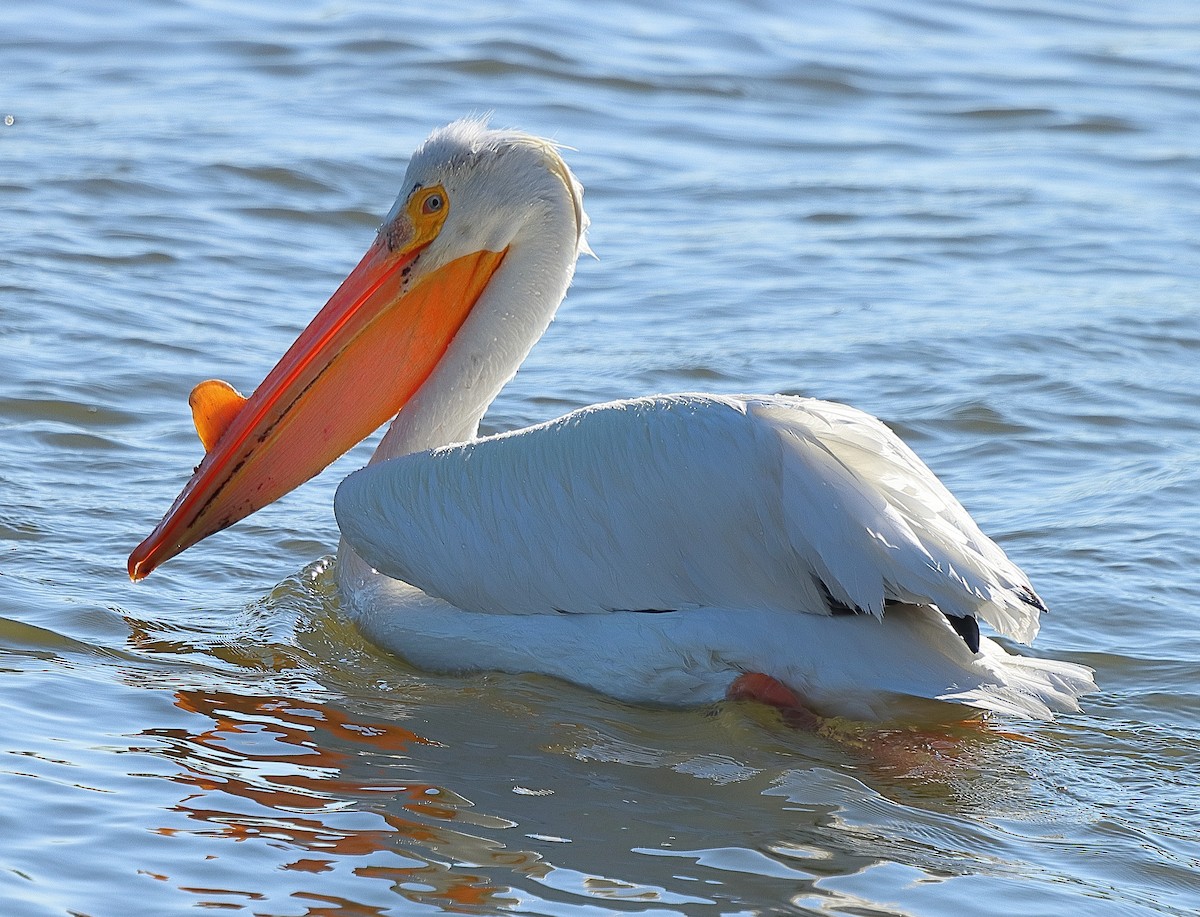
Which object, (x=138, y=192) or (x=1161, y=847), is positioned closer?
(x=1161, y=847)

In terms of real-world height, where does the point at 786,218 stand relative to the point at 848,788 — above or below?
above

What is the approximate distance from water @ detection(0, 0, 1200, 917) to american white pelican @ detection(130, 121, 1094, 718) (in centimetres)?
14

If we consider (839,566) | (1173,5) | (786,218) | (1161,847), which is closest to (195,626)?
(839,566)

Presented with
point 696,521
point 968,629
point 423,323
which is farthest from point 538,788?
A: point 423,323

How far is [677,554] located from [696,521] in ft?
0.30

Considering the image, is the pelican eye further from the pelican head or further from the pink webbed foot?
the pink webbed foot

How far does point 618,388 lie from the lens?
6.64 m

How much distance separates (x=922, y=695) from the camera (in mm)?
3867

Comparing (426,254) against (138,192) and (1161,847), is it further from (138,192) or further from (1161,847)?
(138,192)

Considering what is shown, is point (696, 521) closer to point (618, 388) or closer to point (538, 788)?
point (538, 788)

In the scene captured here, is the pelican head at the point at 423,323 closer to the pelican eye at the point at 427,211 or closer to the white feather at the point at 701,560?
the pelican eye at the point at 427,211

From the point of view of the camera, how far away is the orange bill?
4.66m

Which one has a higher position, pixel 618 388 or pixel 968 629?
pixel 968 629

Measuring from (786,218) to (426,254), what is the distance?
14.1ft
